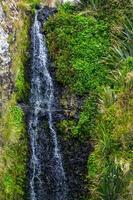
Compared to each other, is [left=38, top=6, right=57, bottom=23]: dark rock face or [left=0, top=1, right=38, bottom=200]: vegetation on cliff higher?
[left=38, top=6, right=57, bottom=23]: dark rock face

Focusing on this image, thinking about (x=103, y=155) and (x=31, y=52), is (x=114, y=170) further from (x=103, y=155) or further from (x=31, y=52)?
(x=31, y=52)

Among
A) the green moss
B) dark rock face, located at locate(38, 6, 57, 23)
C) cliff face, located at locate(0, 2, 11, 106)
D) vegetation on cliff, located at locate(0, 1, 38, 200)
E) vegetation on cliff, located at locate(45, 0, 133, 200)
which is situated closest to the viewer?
Answer: vegetation on cliff, located at locate(45, 0, 133, 200)

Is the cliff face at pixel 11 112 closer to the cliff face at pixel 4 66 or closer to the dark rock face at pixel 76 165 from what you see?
the cliff face at pixel 4 66

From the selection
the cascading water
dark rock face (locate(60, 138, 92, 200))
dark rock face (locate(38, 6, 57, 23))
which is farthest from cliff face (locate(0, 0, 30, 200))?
dark rock face (locate(38, 6, 57, 23))

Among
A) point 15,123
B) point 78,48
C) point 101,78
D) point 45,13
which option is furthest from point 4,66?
point 45,13

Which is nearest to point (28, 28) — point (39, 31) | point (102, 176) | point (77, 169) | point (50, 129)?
point (39, 31)

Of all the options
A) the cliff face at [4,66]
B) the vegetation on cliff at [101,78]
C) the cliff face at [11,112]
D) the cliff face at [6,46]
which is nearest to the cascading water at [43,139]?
the cliff face at [11,112]

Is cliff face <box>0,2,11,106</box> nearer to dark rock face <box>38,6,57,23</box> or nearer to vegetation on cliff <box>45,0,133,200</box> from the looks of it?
vegetation on cliff <box>45,0,133,200</box>

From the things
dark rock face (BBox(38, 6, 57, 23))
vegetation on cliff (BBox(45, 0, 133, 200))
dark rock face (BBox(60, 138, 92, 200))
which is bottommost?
dark rock face (BBox(60, 138, 92, 200))
